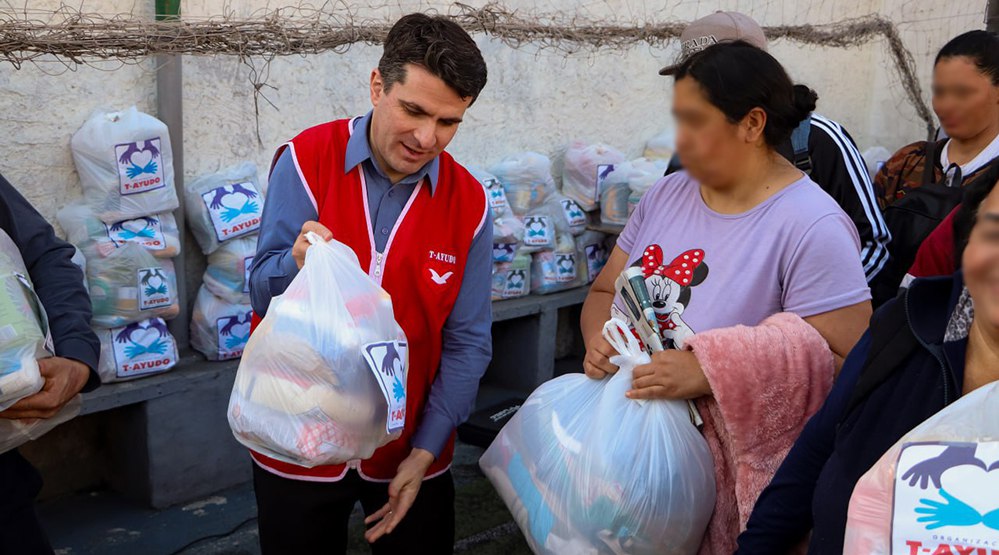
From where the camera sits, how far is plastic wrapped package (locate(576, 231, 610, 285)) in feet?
18.8

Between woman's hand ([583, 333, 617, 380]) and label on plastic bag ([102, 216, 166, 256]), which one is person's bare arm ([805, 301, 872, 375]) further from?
label on plastic bag ([102, 216, 166, 256])

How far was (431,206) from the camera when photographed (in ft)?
7.16

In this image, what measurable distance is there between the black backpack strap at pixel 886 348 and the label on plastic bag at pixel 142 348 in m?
2.84

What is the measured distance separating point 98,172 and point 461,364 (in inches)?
79.1

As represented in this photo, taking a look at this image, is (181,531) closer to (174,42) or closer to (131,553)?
(131,553)

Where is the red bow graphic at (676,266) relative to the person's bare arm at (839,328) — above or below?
above

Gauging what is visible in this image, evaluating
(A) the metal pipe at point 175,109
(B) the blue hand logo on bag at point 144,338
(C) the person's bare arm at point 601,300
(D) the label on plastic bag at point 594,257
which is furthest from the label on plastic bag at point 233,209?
(D) the label on plastic bag at point 594,257

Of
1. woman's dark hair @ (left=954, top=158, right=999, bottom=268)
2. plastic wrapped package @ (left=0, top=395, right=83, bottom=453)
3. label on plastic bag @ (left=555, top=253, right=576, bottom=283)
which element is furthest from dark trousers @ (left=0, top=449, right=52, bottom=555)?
label on plastic bag @ (left=555, top=253, right=576, bottom=283)

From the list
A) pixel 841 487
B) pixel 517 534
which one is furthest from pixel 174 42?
pixel 841 487

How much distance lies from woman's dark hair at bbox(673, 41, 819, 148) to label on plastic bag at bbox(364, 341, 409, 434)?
2.90ft

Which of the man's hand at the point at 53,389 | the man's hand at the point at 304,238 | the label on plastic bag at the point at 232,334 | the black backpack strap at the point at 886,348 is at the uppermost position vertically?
the man's hand at the point at 304,238

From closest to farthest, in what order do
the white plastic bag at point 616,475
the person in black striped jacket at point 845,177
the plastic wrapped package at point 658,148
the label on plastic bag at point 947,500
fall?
the label on plastic bag at point 947,500 < the white plastic bag at point 616,475 < the person in black striped jacket at point 845,177 < the plastic wrapped package at point 658,148

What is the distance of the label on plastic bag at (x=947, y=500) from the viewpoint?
4.08 ft

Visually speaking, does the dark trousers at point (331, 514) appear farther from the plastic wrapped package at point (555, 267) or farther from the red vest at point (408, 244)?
the plastic wrapped package at point (555, 267)
